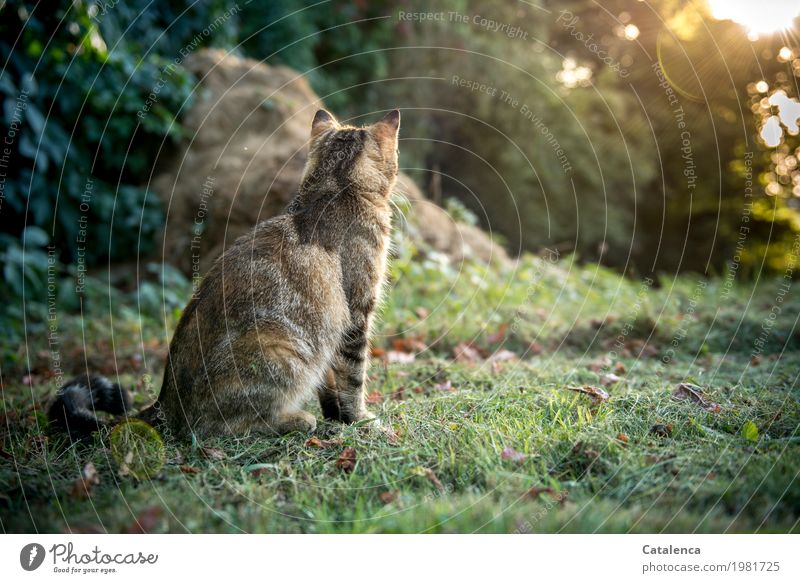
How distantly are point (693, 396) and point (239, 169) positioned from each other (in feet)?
21.6

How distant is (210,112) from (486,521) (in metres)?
8.09

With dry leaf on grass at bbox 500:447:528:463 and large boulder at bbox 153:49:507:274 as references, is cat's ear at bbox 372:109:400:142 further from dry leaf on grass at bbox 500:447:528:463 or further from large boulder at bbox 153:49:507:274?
large boulder at bbox 153:49:507:274

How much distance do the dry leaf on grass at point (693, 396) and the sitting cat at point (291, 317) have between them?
211 cm

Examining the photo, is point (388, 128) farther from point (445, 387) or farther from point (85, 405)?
point (85, 405)

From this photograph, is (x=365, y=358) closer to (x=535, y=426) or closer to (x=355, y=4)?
(x=535, y=426)

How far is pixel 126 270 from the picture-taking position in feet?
28.3

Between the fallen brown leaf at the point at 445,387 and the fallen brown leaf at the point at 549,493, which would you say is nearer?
the fallen brown leaf at the point at 549,493

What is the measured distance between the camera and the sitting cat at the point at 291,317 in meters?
3.53

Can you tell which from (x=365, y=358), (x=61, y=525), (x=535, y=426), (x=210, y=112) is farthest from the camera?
(x=210, y=112)

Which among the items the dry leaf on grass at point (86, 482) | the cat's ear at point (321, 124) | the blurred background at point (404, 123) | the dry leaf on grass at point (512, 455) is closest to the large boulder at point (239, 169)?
the blurred background at point (404, 123)

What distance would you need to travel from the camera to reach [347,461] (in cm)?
322

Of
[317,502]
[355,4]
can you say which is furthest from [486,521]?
[355,4]

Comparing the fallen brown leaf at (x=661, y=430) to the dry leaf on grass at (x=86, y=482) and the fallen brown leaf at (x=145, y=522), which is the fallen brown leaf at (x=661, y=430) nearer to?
the fallen brown leaf at (x=145, y=522)
